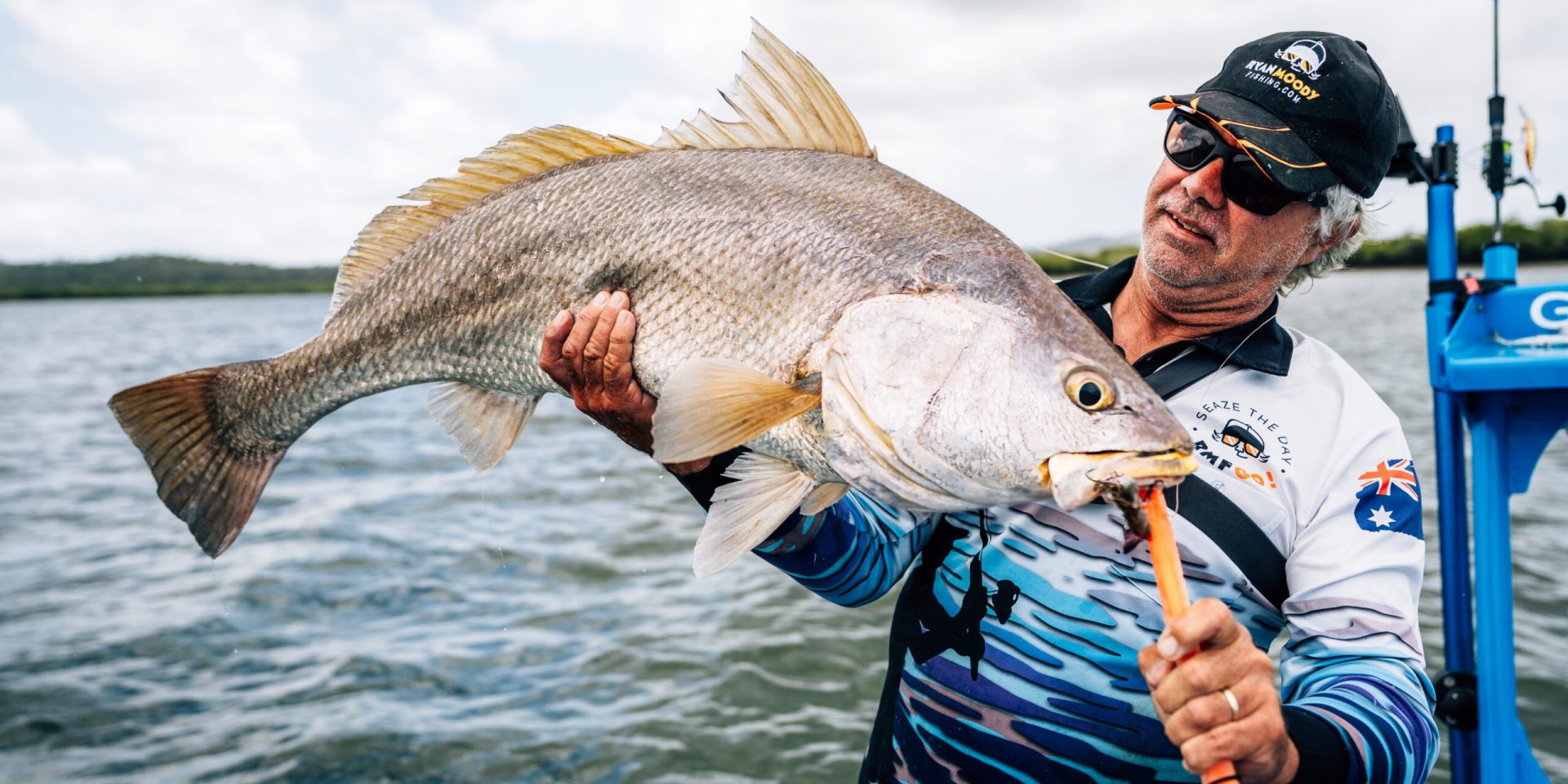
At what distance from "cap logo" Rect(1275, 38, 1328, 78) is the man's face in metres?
0.27

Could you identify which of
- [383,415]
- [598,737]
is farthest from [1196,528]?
[383,415]

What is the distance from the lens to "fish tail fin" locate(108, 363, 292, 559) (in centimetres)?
273

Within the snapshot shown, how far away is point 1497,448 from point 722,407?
2.55 meters

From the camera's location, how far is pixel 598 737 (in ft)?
19.8

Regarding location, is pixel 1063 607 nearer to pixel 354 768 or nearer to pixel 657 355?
pixel 657 355

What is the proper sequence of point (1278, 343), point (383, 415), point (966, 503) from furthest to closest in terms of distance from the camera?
point (383, 415), point (1278, 343), point (966, 503)

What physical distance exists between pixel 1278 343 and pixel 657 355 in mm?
1449

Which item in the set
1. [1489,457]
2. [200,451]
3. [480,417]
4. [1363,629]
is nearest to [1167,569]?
[1363,629]

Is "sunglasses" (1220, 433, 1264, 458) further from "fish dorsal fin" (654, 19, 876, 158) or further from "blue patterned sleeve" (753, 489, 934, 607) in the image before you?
"fish dorsal fin" (654, 19, 876, 158)

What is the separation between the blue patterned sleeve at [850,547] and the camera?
247 cm

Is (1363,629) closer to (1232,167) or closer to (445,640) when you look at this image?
(1232,167)

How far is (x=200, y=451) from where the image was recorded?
9.06ft

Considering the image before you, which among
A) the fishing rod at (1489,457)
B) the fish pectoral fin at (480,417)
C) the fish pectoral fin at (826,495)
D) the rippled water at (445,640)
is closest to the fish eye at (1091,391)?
the fish pectoral fin at (826,495)

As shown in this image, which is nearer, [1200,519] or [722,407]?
[722,407]
